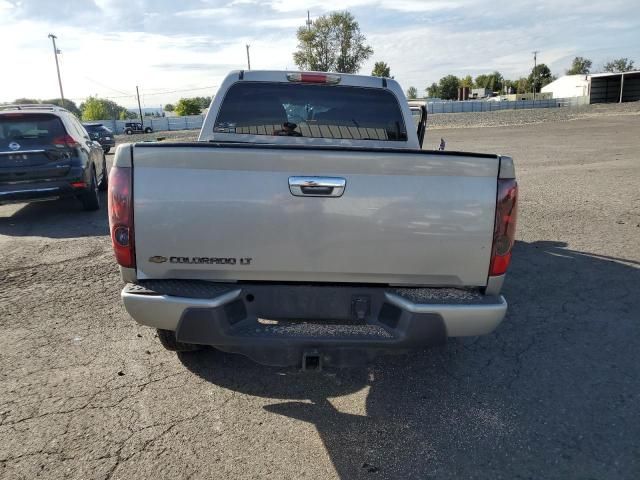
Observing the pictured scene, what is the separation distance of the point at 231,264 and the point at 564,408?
2274 mm

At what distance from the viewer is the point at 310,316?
2895 mm

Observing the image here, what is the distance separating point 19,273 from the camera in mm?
5793

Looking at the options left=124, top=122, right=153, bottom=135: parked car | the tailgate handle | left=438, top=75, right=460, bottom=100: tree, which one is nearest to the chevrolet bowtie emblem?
the tailgate handle

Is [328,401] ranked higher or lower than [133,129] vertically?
lower

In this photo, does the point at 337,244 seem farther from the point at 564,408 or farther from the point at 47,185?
the point at 47,185

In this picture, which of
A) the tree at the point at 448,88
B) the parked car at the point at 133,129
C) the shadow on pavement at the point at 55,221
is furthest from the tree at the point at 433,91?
the shadow on pavement at the point at 55,221

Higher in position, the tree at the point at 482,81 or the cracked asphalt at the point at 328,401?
the tree at the point at 482,81

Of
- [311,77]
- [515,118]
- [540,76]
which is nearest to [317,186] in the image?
[311,77]

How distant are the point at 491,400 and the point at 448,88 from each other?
138m

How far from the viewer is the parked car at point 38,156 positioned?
8055 mm

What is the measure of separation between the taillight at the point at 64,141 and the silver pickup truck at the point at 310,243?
6551 millimetres

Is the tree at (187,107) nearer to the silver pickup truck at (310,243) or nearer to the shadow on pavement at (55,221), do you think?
the shadow on pavement at (55,221)

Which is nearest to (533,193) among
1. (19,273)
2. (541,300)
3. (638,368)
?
(541,300)

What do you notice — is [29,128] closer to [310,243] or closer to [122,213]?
[122,213]
